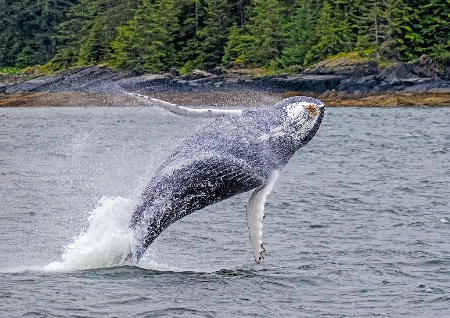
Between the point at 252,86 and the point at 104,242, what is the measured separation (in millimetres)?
72715

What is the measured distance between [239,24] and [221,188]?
94.4 meters

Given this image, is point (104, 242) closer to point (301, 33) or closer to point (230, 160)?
point (230, 160)

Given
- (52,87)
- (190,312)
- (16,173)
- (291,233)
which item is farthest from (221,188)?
(52,87)

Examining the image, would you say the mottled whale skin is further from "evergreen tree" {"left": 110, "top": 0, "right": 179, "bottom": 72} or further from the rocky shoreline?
"evergreen tree" {"left": 110, "top": 0, "right": 179, "bottom": 72}

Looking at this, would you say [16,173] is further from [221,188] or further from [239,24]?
[239,24]

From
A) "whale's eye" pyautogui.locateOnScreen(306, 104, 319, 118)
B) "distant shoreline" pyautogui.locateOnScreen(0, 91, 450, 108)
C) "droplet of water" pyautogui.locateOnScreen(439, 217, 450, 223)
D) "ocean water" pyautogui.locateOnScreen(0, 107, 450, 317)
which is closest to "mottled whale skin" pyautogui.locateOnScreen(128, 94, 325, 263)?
"whale's eye" pyautogui.locateOnScreen(306, 104, 319, 118)

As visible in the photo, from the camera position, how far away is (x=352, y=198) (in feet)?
83.5

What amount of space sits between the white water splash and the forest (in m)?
71.8

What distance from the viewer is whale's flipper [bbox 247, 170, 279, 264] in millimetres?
14320

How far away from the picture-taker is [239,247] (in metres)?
18.8

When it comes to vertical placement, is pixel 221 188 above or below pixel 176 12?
below

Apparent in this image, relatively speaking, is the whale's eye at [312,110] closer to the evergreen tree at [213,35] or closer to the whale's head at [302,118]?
the whale's head at [302,118]

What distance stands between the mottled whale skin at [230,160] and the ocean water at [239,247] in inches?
38.5

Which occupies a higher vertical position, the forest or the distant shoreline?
the forest
